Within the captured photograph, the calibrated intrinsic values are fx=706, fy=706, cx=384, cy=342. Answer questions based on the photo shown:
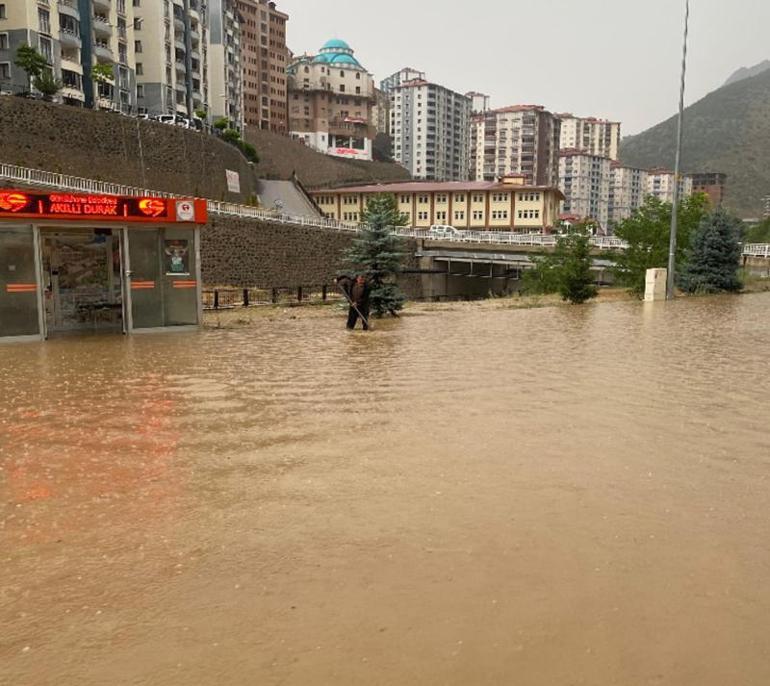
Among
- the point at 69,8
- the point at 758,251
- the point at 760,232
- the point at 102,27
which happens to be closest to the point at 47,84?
the point at 69,8

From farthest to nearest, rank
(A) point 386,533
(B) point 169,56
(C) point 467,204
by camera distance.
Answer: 1. (C) point 467,204
2. (B) point 169,56
3. (A) point 386,533

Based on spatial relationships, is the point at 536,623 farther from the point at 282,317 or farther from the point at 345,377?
the point at 282,317

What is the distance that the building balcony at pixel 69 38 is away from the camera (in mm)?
57094

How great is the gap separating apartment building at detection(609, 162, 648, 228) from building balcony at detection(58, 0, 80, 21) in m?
132

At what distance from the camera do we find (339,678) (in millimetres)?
3084

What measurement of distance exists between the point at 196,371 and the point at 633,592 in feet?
28.4

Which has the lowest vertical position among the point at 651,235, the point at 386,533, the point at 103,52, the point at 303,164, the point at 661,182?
the point at 386,533

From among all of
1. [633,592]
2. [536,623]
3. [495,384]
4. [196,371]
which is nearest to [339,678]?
Result: [536,623]

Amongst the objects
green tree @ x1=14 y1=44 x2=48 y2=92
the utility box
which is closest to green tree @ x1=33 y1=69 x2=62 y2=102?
green tree @ x1=14 y1=44 x2=48 y2=92

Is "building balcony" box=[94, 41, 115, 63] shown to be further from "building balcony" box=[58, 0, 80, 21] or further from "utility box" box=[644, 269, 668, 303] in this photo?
"utility box" box=[644, 269, 668, 303]

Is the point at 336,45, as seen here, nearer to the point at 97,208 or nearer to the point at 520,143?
the point at 520,143

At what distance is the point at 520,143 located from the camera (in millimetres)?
151625

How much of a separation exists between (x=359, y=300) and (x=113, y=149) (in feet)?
140

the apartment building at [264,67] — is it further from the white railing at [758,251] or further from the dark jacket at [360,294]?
the dark jacket at [360,294]
